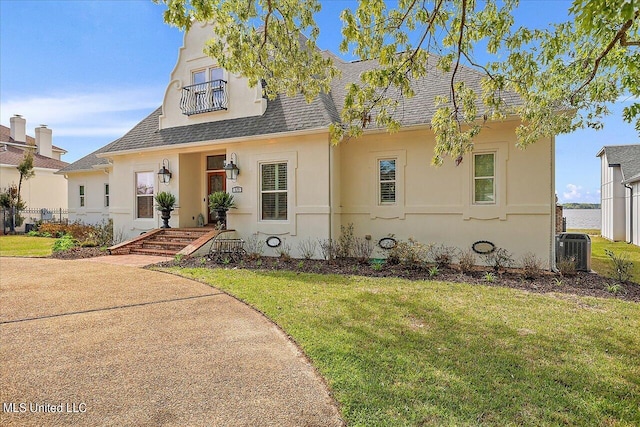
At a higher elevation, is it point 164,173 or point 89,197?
point 164,173

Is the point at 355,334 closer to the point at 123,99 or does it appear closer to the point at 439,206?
the point at 439,206

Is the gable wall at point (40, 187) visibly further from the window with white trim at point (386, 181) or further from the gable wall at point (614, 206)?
the gable wall at point (614, 206)

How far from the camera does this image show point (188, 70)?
1270 centimetres

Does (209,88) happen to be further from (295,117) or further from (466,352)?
(466,352)

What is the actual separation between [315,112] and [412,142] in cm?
305

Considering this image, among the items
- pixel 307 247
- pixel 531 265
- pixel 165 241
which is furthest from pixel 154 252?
pixel 531 265

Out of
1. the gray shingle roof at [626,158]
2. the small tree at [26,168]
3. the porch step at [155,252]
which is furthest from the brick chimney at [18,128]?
the gray shingle roof at [626,158]

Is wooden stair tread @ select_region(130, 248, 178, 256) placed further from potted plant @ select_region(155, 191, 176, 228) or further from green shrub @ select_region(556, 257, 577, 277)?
green shrub @ select_region(556, 257, 577, 277)

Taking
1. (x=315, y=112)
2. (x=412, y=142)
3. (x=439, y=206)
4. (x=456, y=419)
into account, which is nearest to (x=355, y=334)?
(x=456, y=419)

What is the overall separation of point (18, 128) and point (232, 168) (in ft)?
85.8

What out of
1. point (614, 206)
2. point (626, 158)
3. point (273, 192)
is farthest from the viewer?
point (626, 158)

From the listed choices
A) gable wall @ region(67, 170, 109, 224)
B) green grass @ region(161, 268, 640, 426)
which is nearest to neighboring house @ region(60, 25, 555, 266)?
green grass @ region(161, 268, 640, 426)

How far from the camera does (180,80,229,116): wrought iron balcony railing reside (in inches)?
477

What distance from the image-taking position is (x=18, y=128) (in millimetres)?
26484
